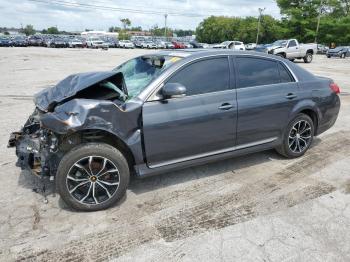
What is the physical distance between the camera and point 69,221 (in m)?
3.32

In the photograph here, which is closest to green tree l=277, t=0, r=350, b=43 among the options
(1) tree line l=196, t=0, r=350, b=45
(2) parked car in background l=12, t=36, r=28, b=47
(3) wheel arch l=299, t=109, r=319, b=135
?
(1) tree line l=196, t=0, r=350, b=45

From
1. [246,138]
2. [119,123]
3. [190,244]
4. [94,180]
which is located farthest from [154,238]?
[246,138]

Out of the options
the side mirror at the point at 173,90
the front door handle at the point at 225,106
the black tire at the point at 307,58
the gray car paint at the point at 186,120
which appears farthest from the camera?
the black tire at the point at 307,58

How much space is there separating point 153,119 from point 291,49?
22853 millimetres

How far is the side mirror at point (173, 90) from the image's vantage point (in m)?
3.51

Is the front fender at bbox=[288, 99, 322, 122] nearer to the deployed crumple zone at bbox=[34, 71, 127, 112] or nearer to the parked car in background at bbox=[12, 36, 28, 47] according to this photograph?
the deployed crumple zone at bbox=[34, 71, 127, 112]

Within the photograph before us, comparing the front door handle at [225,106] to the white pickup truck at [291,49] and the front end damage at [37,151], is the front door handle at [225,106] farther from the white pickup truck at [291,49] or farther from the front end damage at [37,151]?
the white pickup truck at [291,49]

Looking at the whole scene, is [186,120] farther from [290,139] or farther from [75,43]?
[75,43]

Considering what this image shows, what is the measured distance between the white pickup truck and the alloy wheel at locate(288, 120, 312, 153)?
1910 centimetres

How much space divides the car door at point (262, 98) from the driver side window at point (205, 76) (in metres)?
0.22

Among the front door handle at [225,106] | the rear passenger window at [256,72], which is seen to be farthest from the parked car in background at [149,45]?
the front door handle at [225,106]

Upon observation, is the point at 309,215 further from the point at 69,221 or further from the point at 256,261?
the point at 69,221

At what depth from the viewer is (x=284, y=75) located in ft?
15.4

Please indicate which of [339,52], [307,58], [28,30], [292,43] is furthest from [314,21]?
[28,30]
